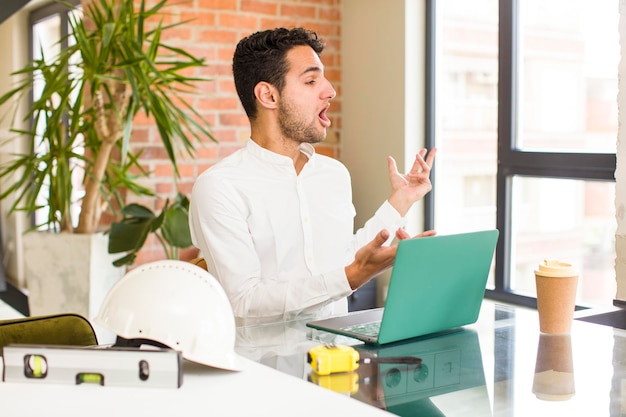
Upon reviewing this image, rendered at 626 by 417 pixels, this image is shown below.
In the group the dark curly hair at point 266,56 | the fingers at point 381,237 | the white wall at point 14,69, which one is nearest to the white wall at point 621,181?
the dark curly hair at point 266,56

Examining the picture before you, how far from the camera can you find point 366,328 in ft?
5.86

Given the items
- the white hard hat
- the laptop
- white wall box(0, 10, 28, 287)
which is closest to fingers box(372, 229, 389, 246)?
the laptop

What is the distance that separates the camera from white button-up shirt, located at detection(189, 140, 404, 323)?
2.15 metres

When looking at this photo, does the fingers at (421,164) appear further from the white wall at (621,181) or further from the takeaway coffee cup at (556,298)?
the white wall at (621,181)

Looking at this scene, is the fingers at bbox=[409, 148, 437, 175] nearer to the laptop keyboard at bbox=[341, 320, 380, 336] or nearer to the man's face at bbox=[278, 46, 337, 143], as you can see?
the man's face at bbox=[278, 46, 337, 143]

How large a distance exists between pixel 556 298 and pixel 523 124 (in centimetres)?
221

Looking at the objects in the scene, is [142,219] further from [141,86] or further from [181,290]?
[181,290]

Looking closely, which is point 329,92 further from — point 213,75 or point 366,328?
point 213,75

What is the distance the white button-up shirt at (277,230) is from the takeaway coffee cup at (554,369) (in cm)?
53

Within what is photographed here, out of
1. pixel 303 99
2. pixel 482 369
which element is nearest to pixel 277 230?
pixel 303 99

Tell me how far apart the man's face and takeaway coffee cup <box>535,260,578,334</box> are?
85cm

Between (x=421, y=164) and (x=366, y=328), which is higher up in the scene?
(x=421, y=164)

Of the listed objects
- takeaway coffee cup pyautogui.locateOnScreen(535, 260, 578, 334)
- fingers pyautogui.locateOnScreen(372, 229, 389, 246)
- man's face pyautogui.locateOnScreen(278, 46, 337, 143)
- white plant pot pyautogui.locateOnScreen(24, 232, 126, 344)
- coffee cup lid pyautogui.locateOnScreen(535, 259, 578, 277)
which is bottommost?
white plant pot pyautogui.locateOnScreen(24, 232, 126, 344)

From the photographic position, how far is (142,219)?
3.77 m
